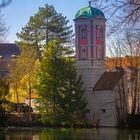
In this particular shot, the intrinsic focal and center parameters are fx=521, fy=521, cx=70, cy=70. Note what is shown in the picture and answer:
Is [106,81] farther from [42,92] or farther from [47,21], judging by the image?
[47,21]

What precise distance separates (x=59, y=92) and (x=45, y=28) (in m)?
13.9

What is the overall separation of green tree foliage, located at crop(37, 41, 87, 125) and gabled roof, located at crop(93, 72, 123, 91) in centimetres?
373

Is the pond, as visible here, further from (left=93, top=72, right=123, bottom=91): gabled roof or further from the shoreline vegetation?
(left=93, top=72, right=123, bottom=91): gabled roof

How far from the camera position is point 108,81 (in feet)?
196

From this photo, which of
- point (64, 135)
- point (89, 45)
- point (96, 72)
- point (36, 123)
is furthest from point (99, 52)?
point (64, 135)

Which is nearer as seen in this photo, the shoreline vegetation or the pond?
the pond

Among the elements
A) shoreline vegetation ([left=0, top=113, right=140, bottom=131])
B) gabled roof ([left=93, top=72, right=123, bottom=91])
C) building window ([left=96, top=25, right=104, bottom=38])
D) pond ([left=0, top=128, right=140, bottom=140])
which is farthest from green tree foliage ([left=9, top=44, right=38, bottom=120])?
pond ([left=0, top=128, right=140, bottom=140])

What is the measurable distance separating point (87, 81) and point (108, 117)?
17.3 feet

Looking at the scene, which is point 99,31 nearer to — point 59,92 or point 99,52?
point 99,52

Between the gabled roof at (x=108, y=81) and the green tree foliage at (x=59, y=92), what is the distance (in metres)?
3.73

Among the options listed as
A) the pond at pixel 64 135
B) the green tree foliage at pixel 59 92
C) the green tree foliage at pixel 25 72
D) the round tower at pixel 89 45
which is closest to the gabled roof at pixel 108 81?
the round tower at pixel 89 45

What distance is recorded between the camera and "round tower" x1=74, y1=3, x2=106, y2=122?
199 feet

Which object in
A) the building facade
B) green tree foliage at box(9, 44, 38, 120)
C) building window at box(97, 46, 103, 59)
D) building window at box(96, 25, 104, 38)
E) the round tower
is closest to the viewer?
the building facade

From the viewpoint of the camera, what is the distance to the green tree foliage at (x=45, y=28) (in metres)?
66.4
